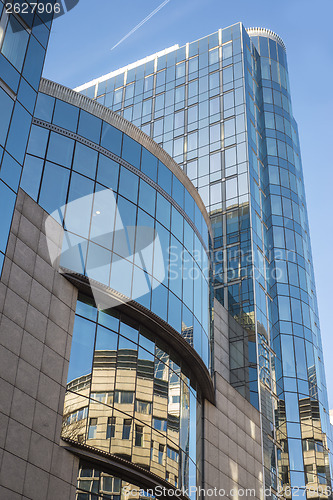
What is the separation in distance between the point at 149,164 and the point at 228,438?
17800 millimetres

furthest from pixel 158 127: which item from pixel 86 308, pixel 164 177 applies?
pixel 86 308

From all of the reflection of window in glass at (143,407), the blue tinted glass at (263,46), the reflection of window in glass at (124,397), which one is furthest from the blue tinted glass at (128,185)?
the blue tinted glass at (263,46)

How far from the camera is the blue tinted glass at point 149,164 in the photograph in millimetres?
35250

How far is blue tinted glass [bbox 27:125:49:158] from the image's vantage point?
96.3ft

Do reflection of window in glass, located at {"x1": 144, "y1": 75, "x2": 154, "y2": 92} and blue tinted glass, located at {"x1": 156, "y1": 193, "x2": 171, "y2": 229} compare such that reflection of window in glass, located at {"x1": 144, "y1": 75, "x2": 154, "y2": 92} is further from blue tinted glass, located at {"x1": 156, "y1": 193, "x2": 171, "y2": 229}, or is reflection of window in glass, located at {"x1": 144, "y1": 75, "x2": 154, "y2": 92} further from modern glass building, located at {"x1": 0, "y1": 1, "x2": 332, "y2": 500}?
blue tinted glass, located at {"x1": 156, "y1": 193, "x2": 171, "y2": 229}

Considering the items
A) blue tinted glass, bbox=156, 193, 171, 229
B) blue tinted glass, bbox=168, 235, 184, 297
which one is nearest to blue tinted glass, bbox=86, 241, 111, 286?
blue tinted glass, bbox=168, 235, 184, 297

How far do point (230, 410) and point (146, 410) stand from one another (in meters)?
11.9

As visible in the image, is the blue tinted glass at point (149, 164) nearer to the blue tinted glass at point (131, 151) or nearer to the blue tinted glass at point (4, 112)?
the blue tinted glass at point (131, 151)

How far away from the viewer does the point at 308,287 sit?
180ft

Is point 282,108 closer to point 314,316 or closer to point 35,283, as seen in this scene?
point 314,316

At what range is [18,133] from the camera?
25297 millimetres

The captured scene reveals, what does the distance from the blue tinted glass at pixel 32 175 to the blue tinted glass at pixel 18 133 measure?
2.59 meters

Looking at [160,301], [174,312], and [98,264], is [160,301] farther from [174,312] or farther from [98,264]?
[98,264]

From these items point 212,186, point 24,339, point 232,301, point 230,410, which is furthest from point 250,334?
point 24,339
